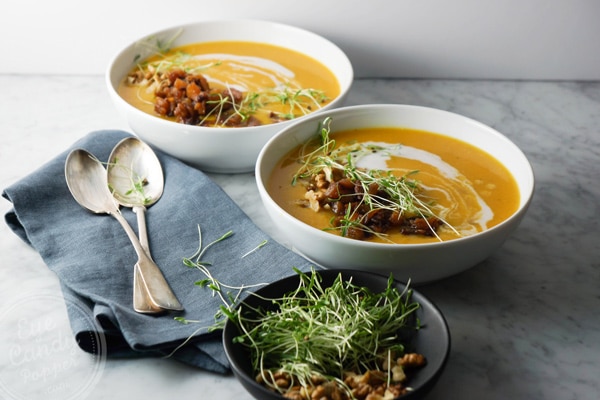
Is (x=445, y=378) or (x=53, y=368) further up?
(x=445, y=378)

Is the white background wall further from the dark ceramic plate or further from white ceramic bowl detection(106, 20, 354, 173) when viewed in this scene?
the dark ceramic plate

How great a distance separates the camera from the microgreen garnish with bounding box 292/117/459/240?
1816 millimetres

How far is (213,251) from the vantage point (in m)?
1.87

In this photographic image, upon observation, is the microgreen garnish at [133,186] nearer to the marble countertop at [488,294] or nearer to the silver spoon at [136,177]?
the silver spoon at [136,177]

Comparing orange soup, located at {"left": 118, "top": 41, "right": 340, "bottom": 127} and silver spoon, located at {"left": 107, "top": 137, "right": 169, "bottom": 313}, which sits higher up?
orange soup, located at {"left": 118, "top": 41, "right": 340, "bottom": 127}

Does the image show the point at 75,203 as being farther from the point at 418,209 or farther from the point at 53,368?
the point at 418,209

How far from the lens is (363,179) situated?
6.34ft

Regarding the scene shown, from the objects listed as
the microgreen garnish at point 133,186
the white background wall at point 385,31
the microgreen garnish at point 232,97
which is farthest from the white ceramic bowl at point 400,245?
the white background wall at point 385,31

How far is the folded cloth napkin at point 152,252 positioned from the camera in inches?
63.6

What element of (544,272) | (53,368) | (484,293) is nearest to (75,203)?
(53,368)

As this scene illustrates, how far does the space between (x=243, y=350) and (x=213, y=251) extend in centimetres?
43

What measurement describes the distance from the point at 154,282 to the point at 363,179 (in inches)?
21.7

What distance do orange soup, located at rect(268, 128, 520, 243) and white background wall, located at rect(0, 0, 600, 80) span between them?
65cm

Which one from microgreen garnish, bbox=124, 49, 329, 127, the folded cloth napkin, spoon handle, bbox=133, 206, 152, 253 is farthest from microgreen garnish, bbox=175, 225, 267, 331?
microgreen garnish, bbox=124, 49, 329, 127
